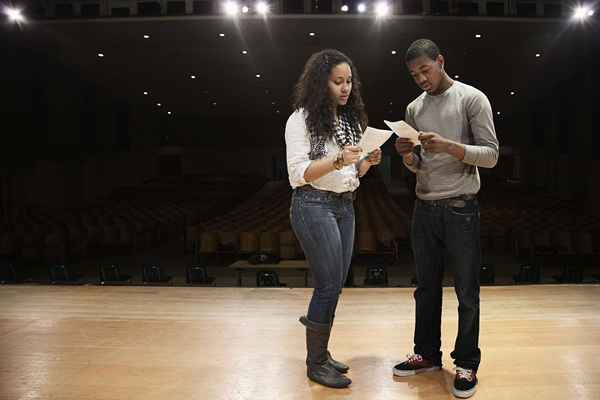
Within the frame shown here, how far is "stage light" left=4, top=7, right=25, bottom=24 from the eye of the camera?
39.4ft

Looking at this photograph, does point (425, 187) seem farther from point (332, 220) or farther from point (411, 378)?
point (411, 378)

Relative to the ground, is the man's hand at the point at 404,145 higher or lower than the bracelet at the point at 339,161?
higher

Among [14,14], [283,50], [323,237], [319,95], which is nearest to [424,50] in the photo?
[319,95]

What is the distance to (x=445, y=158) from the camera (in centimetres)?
211

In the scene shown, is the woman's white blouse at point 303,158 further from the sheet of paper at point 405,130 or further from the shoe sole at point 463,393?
the shoe sole at point 463,393

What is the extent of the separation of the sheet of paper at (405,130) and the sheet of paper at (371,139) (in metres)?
0.04

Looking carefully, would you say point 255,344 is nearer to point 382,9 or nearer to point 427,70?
point 427,70

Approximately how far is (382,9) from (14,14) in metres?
8.31

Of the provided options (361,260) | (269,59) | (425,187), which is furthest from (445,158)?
(269,59)

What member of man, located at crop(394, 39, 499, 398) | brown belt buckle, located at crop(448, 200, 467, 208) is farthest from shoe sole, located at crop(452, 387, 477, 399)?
brown belt buckle, located at crop(448, 200, 467, 208)

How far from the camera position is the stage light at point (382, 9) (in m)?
11.8

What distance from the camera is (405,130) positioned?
78.1 inches

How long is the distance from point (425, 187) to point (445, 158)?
0.48 feet

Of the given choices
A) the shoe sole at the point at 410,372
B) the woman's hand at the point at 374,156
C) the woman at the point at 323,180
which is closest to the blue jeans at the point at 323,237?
the woman at the point at 323,180
